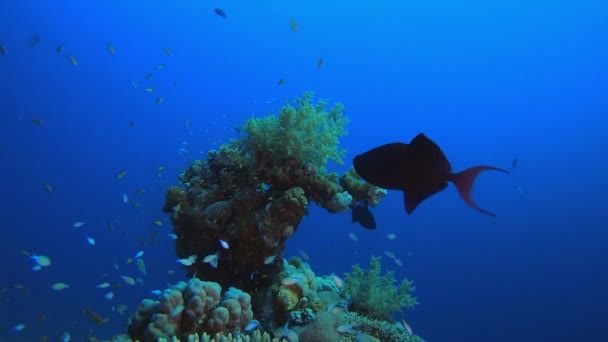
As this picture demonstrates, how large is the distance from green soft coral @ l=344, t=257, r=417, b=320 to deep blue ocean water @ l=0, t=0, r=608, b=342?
47170 millimetres

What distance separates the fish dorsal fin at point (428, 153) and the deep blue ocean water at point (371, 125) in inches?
2056

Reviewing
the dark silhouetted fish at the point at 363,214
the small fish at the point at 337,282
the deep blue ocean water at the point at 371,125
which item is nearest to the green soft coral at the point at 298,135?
the dark silhouetted fish at the point at 363,214

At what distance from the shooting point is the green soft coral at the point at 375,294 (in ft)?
24.2

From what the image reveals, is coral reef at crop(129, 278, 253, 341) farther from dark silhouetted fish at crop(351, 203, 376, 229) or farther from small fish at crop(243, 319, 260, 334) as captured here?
dark silhouetted fish at crop(351, 203, 376, 229)

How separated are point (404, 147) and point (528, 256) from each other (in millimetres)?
75923

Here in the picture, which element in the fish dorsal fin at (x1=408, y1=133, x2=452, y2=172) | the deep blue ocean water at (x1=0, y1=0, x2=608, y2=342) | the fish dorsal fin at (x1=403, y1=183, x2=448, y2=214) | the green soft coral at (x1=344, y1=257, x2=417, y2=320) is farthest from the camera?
the deep blue ocean water at (x1=0, y1=0, x2=608, y2=342)

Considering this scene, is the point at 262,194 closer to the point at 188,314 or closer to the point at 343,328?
the point at 188,314

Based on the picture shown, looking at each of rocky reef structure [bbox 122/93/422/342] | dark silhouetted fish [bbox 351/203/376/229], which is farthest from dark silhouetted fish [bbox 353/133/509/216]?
dark silhouetted fish [bbox 351/203/376/229]

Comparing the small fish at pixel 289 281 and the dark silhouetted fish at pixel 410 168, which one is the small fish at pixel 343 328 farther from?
the dark silhouetted fish at pixel 410 168

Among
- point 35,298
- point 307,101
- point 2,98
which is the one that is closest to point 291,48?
point 2,98

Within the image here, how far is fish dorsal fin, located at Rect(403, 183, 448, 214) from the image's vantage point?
8.75 feet

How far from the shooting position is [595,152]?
72.6 meters

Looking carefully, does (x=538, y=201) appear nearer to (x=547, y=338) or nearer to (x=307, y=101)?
(x=547, y=338)

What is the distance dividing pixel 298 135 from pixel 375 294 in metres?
3.51
